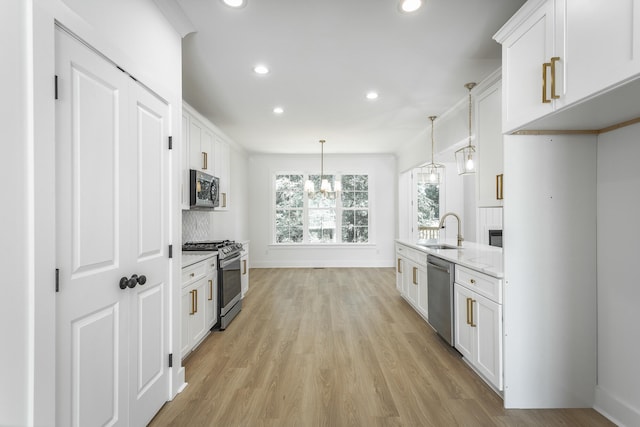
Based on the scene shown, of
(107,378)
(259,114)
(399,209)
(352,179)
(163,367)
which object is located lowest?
(163,367)

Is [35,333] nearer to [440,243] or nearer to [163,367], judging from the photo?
[163,367]

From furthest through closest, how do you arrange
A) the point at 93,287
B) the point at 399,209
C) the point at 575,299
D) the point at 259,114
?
1. the point at 399,209
2. the point at 259,114
3. the point at 575,299
4. the point at 93,287

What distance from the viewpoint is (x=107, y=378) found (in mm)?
1545

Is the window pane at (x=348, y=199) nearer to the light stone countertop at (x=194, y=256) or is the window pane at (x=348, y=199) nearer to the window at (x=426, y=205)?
the window at (x=426, y=205)

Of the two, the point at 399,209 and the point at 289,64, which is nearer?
the point at 289,64

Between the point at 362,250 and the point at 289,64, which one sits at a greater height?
the point at 289,64

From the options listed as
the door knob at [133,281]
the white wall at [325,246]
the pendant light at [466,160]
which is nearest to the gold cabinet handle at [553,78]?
the pendant light at [466,160]

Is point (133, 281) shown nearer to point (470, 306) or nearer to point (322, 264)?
point (470, 306)

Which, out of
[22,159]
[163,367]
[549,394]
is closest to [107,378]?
[163,367]

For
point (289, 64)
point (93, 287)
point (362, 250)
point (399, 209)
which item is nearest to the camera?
point (93, 287)

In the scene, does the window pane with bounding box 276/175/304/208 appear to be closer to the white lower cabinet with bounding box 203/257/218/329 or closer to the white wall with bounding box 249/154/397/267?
the white wall with bounding box 249/154/397/267

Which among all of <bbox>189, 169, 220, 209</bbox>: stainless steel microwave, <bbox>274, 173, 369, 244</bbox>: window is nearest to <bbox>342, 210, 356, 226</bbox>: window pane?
<bbox>274, 173, 369, 244</bbox>: window

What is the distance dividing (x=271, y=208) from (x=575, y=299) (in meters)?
6.09

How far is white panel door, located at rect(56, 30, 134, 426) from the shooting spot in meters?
1.30
